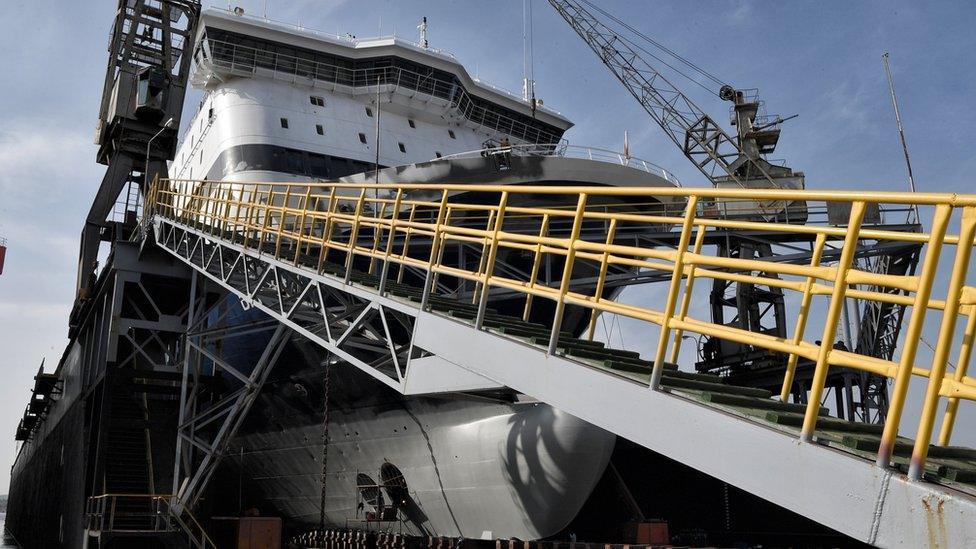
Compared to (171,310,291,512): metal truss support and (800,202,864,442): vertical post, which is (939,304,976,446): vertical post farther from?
(171,310,291,512): metal truss support

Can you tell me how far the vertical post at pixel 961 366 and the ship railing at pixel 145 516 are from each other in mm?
12113

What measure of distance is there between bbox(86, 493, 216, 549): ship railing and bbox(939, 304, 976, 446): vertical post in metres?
12.1

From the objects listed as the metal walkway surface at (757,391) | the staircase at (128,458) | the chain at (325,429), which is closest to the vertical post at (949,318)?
the metal walkway surface at (757,391)

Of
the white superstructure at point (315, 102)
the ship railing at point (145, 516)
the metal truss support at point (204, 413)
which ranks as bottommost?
the ship railing at point (145, 516)

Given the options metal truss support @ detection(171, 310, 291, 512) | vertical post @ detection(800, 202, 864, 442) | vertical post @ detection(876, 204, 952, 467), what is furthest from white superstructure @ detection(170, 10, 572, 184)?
vertical post @ detection(876, 204, 952, 467)

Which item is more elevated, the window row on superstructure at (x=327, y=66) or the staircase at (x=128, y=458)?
the window row on superstructure at (x=327, y=66)

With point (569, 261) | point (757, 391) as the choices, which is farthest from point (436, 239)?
point (757, 391)

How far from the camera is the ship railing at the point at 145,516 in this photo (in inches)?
538

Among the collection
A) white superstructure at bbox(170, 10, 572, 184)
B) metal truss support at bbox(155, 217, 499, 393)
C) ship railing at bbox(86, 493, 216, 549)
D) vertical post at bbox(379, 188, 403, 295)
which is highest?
white superstructure at bbox(170, 10, 572, 184)

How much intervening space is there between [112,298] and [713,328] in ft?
49.9

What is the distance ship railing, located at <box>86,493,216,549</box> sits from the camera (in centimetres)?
1366

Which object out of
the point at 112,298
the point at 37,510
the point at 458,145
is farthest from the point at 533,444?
the point at 37,510

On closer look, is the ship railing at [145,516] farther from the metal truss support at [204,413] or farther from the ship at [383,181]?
the ship at [383,181]

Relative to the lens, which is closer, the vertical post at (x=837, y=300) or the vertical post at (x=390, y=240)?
the vertical post at (x=837, y=300)
